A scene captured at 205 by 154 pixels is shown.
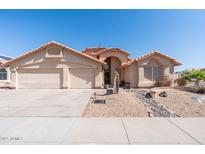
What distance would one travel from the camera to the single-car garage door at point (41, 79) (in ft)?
55.0

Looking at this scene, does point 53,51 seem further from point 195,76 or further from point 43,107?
point 195,76

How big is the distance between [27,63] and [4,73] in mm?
4563

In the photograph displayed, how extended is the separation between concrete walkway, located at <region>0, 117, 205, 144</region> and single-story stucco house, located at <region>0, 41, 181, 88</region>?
11.2m

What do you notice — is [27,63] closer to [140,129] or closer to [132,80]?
[132,80]

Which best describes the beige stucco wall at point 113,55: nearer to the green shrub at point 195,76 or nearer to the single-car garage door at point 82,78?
the single-car garage door at point 82,78

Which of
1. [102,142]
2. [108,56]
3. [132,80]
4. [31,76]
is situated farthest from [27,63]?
[102,142]

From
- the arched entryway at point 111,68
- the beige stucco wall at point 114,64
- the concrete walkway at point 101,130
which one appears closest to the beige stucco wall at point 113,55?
the arched entryway at point 111,68

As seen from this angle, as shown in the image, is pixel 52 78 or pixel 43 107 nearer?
pixel 43 107

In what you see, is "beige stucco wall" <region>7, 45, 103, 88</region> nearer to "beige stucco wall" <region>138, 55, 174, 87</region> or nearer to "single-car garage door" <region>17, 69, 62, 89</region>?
"single-car garage door" <region>17, 69, 62, 89</region>

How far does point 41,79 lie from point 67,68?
10.8 ft

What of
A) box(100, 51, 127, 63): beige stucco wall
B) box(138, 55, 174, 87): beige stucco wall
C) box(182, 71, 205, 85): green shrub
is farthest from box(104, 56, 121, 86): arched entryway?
box(182, 71, 205, 85): green shrub

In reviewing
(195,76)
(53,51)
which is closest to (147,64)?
(195,76)

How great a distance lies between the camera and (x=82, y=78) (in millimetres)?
16734

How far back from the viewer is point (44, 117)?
5.75 meters
